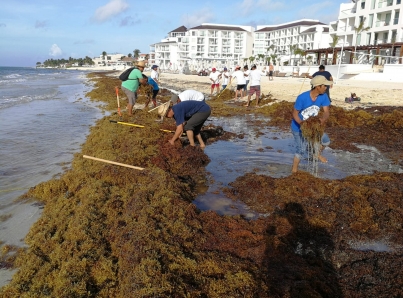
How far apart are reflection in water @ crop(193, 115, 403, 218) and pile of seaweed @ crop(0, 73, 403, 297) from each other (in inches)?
11.8

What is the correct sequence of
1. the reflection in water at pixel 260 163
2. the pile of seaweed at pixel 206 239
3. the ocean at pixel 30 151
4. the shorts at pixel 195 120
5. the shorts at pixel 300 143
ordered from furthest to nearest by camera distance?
the shorts at pixel 195 120 → the shorts at pixel 300 143 → the reflection in water at pixel 260 163 → the ocean at pixel 30 151 → the pile of seaweed at pixel 206 239

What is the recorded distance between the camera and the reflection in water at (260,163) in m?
4.67

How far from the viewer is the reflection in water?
4668 millimetres

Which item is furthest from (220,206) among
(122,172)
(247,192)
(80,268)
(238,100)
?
(238,100)

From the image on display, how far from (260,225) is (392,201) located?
2.10m

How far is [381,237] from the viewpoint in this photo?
3.55m

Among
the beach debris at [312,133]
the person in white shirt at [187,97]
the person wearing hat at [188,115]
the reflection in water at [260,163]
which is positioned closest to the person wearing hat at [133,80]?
the person in white shirt at [187,97]

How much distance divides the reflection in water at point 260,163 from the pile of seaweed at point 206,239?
30 cm

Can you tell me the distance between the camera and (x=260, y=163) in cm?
642

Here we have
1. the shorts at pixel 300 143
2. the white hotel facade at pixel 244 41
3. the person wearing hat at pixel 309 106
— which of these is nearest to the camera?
the person wearing hat at pixel 309 106

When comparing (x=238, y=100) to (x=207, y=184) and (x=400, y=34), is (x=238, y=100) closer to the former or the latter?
(x=207, y=184)

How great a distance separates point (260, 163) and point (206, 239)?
3431mm

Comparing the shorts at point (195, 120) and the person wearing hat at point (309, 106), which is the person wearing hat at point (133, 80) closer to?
the shorts at point (195, 120)

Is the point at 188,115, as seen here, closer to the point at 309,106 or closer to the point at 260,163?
the point at 260,163
